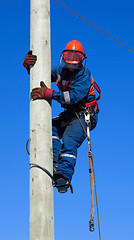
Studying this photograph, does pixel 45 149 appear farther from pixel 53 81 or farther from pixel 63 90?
pixel 53 81

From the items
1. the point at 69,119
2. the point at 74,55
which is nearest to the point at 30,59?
the point at 74,55

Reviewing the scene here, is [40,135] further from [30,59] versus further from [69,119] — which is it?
[69,119]

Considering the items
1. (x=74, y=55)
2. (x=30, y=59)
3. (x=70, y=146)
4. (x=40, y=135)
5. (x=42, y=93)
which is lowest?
(x=40, y=135)

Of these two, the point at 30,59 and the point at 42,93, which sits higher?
the point at 30,59

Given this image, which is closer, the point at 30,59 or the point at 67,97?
the point at 30,59

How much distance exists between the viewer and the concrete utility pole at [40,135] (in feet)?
14.3

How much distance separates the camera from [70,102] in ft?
17.7

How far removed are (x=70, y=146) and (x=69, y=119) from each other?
50 cm

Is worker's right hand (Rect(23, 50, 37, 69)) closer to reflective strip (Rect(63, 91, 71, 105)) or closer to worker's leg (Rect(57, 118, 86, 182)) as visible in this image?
reflective strip (Rect(63, 91, 71, 105))

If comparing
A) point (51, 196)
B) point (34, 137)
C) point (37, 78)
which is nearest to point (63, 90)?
point (37, 78)

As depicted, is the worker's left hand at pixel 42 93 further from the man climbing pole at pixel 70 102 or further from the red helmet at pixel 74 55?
the red helmet at pixel 74 55

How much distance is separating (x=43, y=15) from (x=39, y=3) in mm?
159

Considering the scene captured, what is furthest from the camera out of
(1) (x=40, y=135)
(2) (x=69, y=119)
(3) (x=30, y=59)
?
(2) (x=69, y=119)

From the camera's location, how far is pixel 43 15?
17.3 feet
